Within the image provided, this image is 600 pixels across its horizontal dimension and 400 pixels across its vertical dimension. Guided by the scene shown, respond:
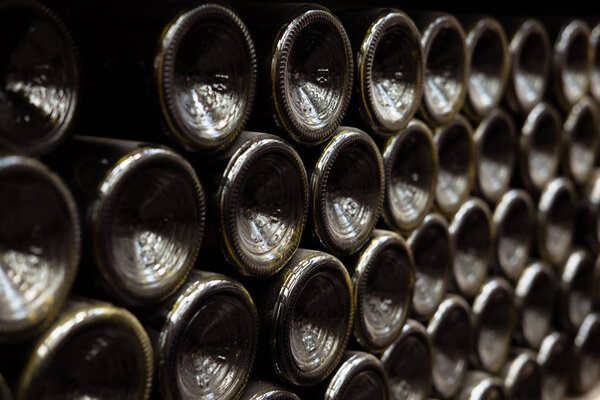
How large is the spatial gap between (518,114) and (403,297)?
2.57 ft

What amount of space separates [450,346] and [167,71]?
3.94 feet

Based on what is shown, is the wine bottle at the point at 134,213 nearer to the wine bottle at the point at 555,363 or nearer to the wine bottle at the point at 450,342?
the wine bottle at the point at 450,342

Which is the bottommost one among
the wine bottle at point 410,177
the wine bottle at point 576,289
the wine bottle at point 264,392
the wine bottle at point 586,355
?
the wine bottle at point 586,355

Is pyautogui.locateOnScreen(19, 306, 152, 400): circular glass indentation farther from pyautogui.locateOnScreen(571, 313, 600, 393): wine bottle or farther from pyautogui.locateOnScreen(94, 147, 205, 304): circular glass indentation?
pyautogui.locateOnScreen(571, 313, 600, 393): wine bottle

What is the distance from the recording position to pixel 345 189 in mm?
1368

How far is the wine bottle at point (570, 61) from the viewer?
207 cm

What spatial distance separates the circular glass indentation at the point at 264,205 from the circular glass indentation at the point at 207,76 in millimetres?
60

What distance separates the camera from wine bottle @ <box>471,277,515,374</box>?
1930 millimetres

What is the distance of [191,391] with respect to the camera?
1.08m

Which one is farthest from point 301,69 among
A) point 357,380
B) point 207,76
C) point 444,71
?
point 357,380

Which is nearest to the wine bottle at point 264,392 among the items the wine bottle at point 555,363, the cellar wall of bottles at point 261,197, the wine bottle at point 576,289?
the cellar wall of bottles at point 261,197

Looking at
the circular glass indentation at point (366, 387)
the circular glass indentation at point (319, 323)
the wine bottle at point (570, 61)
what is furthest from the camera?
the wine bottle at point (570, 61)

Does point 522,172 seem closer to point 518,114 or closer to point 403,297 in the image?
point 518,114

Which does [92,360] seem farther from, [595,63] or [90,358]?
[595,63]
